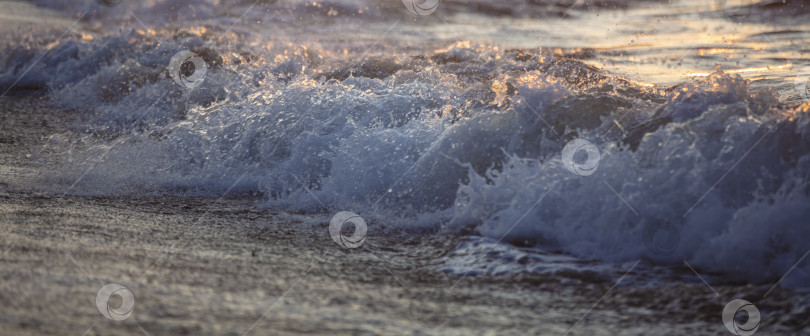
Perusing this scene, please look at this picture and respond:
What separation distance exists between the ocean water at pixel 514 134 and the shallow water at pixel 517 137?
1cm

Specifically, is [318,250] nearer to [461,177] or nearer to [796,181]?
[461,177]

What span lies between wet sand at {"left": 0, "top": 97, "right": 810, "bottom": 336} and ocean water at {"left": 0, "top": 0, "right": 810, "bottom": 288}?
0.94 ft

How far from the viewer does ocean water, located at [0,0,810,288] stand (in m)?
3.79

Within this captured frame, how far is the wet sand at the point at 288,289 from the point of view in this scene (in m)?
2.65

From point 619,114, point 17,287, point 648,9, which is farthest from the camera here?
point 648,9

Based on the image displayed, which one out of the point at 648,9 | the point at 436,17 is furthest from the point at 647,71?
the point at 436,17

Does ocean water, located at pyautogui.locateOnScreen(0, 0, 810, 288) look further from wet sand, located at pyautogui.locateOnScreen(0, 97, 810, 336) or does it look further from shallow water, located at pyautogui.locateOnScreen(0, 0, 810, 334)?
wet sand, located at pyautogui.locateOnScreen(0, 97, 810, 336)

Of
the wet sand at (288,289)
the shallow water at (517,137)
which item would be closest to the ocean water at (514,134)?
the shallow water at (517,137)

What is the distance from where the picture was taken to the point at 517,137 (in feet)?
16.0

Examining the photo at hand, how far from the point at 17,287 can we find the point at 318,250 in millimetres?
1441

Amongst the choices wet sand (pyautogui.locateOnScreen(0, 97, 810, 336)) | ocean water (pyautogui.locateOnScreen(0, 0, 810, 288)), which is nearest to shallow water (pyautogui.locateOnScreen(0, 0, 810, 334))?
ocean water (pyautogui.locateOnScreen(0, 0, 810, 288))

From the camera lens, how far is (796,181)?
3.72 meters

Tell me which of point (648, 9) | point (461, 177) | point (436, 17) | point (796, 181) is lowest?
point (796, 181)

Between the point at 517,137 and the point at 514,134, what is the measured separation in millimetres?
35
